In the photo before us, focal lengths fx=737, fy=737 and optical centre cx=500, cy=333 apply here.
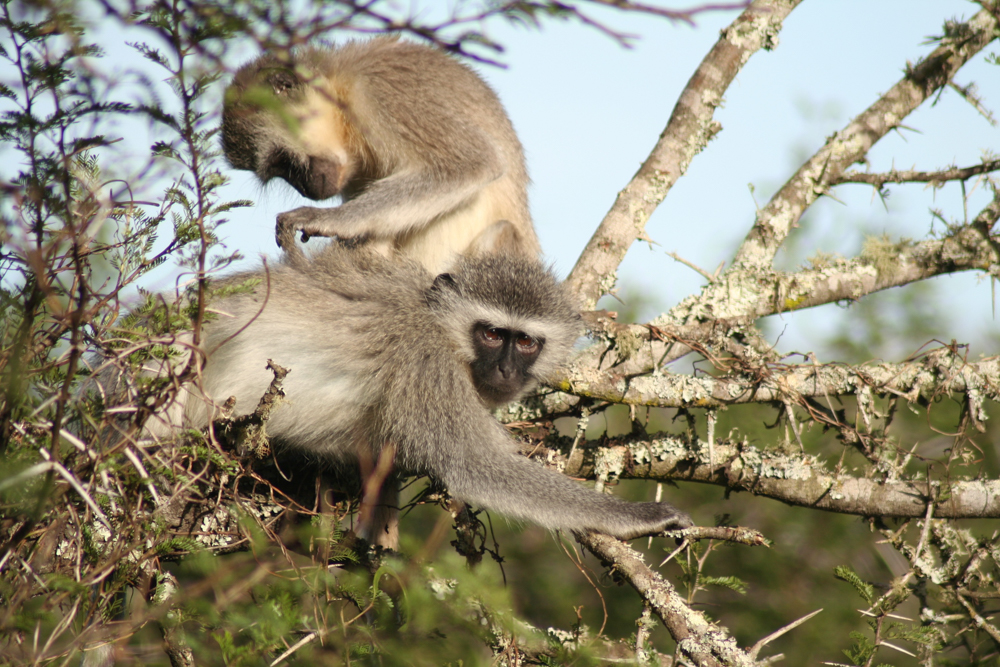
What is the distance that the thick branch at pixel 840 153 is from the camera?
446 cm

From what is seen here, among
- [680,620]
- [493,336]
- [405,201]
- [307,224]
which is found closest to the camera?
[680,620]

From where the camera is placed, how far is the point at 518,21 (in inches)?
51.6

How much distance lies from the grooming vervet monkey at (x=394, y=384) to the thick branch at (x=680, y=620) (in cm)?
29

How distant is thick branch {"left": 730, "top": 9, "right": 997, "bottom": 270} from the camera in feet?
14.6

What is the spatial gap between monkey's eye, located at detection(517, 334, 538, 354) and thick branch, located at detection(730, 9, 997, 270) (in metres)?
1.43

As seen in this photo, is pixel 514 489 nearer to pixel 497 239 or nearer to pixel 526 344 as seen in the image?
pixel 526 344

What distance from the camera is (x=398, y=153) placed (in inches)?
179

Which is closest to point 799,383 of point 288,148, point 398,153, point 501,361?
point 501,361

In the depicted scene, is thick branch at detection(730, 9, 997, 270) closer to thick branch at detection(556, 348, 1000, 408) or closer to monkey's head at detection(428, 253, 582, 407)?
thick branch at detection(556, 348, 1000, 408)

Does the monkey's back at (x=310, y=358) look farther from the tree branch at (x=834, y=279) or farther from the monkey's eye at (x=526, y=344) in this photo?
the tree branch at (x=834, y=279)

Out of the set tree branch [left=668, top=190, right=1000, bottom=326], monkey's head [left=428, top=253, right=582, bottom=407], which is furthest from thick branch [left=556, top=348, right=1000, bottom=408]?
tree branch [left=668, top=190, right=1000, bottom=326]

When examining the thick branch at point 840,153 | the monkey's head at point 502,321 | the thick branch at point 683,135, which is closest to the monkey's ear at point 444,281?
the monkey's head at point 502,321

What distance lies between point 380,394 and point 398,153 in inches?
70.4

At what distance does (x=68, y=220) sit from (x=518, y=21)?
3.49 feet
